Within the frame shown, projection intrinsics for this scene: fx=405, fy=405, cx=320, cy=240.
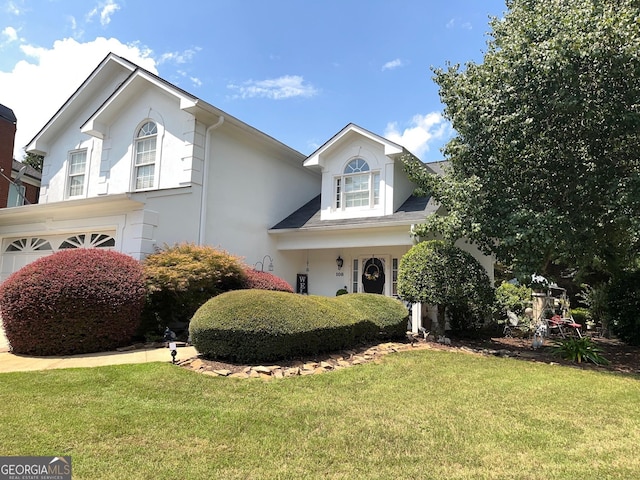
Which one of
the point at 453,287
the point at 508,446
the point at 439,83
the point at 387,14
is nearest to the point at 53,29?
the point at 387,14

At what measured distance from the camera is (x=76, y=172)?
605 inches

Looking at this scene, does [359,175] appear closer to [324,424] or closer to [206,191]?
[206,191]

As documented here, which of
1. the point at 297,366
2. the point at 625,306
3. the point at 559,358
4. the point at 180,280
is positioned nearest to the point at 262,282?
the point at 180,280

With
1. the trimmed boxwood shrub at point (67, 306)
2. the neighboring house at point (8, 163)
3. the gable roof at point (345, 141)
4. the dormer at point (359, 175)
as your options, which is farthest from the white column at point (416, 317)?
the neighboring house at point (8, 163)

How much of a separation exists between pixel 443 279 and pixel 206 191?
723 cm

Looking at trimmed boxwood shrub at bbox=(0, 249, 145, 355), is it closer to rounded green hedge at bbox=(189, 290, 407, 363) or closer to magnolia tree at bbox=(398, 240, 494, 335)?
rounded green hedge at bbox=(189, 290, 407, 363)

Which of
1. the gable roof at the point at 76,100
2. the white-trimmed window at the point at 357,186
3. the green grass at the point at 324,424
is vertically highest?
the gable roof at the point at 76,100

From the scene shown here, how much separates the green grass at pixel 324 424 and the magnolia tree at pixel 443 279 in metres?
3.23

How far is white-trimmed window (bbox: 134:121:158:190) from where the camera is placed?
13.3m

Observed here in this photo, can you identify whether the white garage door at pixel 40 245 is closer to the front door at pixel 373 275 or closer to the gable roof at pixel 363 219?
the gable roof at pixel 363 219

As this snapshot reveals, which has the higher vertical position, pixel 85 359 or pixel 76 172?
pixel 76 172

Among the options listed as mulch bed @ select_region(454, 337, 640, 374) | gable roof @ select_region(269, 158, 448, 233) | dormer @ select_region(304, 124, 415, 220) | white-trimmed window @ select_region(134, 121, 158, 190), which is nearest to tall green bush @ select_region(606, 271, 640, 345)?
mulch bed @ select_region(454, 337, 640, 374)

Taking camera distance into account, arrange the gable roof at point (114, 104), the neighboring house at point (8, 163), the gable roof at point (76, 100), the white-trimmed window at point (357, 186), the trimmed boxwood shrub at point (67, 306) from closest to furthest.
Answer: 1. the trimmed boxwood shrub at point (67, 306)
2. the gable roof at point (114, 104)
3. the white-trimmed window at point (357, 186)
4. the gable roof at point (76, 100)
5. the neighboring house at point (8, 163)

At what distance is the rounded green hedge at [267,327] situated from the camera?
6.86 meters
